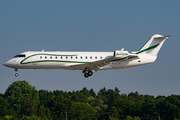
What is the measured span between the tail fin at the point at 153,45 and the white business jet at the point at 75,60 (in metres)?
1.83

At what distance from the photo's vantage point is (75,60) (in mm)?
42594

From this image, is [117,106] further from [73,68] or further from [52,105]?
[73,68]

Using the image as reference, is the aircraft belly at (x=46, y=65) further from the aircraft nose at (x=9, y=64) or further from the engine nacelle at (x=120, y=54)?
the engine nacelle at (x=120, y=54)

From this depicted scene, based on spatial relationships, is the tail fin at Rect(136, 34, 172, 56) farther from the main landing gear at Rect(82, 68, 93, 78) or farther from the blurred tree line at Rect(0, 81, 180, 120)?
the blurred tree line at Rect(0, 81, 180, 120)

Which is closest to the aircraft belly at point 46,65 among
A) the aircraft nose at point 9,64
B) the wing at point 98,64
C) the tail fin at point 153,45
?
the wing at point 98,64

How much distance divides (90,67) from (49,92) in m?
72.9

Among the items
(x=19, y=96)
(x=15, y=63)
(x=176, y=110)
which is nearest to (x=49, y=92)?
(x=19, y=96)

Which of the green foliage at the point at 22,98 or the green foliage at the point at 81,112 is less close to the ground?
the green foliage at the point at 22,98

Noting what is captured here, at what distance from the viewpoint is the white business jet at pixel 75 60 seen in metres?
42.0

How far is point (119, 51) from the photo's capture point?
41.4 metres

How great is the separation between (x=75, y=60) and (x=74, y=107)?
144 feet

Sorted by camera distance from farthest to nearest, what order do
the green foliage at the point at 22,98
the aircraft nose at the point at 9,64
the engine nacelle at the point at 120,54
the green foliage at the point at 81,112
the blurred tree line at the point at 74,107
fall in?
the green foliage at the point at 22,98, the green foliage at the point at 81,112, the blurred tree line at the point at 74,107, the aircraft nose at the point at 9,64, the engine nacelle at the point at 120,54

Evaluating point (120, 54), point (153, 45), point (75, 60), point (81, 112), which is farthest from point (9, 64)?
point (81, 112)

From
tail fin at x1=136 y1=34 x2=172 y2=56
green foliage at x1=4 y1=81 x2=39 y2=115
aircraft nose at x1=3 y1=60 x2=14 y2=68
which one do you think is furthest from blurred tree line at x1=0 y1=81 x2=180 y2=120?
aircraft nose at x1=3 y1=60 x2=14 y2=68
